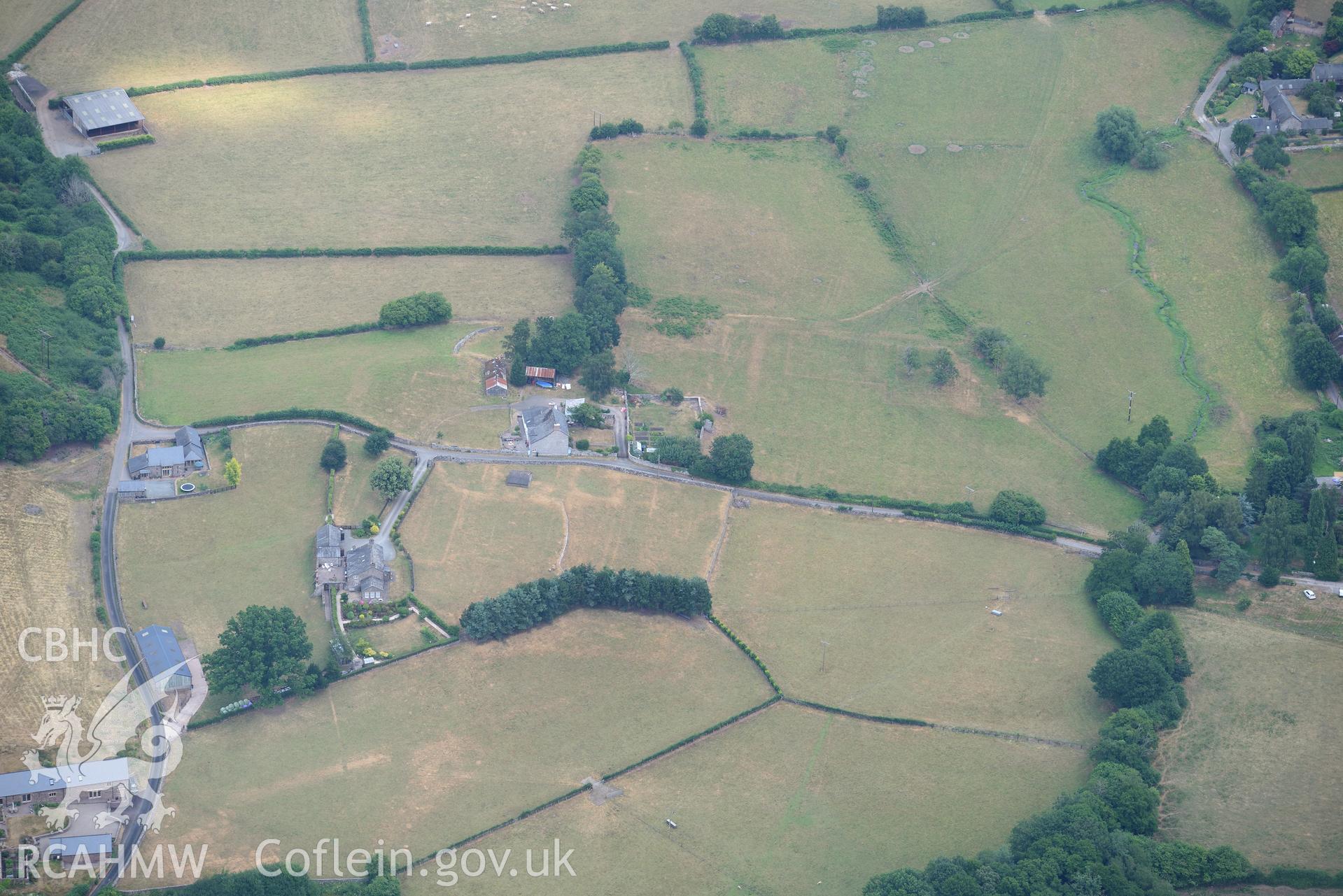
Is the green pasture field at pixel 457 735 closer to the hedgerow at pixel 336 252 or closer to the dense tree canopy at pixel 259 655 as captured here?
the dense tree canopy at pixel 259 655

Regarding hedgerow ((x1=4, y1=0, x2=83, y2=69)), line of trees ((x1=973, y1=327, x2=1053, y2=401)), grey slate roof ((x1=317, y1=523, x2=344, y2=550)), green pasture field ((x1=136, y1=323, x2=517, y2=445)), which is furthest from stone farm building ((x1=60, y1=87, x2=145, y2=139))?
line of trees ((x1=973, y1=327, x2=1053, y2=401))

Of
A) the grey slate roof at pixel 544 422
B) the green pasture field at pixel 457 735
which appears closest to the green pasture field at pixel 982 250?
the grey slate roof at pixel 544 422

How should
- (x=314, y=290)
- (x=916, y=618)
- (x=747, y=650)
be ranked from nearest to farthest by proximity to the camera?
(x=747, y=650) → (x=916, y=618) → (x=314, y=290)

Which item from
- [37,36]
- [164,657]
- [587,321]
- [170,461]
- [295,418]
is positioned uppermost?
[37,36]

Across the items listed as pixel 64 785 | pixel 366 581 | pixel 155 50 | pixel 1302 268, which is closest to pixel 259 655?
pixel 366 581

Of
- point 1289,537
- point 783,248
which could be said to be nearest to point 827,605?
point 1289,537

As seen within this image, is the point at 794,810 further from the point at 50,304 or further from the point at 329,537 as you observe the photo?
the point at 50,304

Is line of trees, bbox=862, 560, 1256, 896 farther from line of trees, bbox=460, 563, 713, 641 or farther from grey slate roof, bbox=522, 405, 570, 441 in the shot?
grey slate roof, bbox=522, 405, 570, 441
